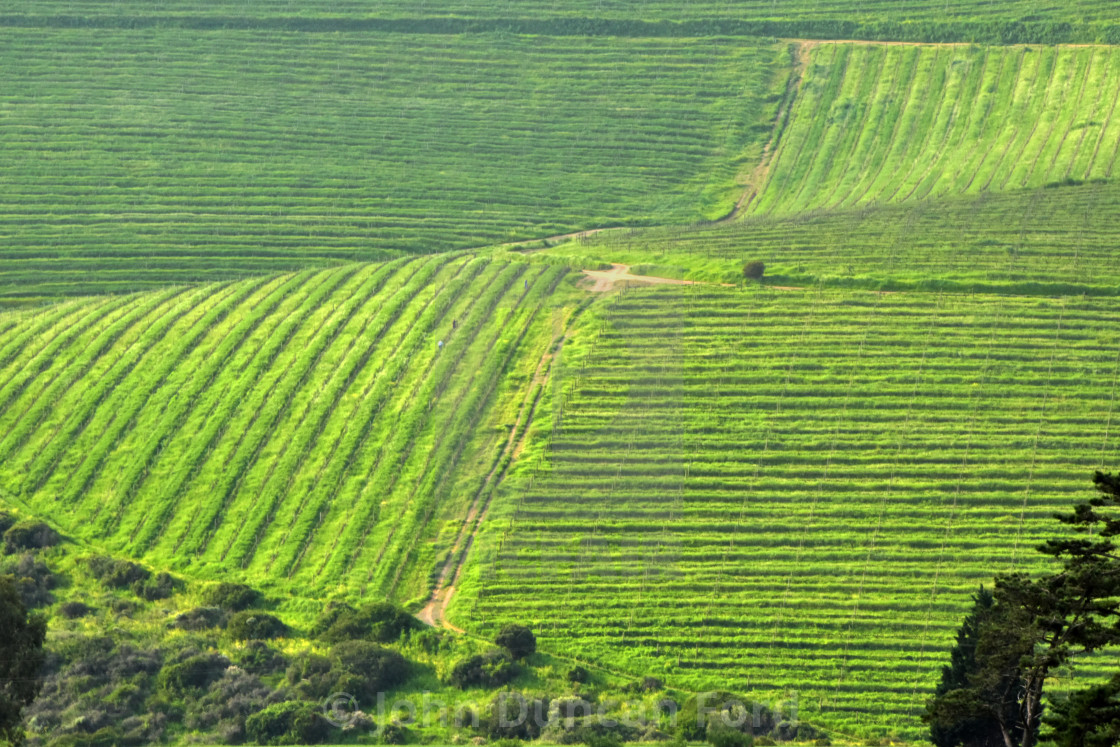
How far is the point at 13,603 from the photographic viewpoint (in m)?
31.9

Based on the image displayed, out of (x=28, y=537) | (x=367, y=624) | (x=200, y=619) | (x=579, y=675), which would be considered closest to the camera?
(x=579, y=675)

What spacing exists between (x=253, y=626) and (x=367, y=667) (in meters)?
4.40

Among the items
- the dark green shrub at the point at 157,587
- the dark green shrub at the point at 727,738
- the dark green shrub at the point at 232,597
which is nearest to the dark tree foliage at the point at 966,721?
the dark green shrub at the point at 727,738

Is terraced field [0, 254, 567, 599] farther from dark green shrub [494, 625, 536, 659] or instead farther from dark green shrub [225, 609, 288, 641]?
dark green shrub [494, 625, 536, 659]

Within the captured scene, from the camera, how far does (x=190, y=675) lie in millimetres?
39500

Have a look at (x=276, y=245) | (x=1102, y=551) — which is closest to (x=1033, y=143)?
(x=276, y=245)

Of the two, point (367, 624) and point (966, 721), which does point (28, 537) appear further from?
point (966, 721)

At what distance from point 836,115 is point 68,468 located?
51.3 m

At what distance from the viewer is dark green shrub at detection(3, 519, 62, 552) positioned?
47.7 metres

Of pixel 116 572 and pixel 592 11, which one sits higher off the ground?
pixel 592 11

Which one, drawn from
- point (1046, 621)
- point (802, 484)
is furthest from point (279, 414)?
point (1046, 621)

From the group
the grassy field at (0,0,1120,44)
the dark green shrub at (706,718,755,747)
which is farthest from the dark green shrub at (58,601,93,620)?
the grassy field at (0,0,1120,44)

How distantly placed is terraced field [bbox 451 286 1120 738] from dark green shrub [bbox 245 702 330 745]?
23.2 feet

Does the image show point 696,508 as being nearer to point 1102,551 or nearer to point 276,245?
point 1102,551
